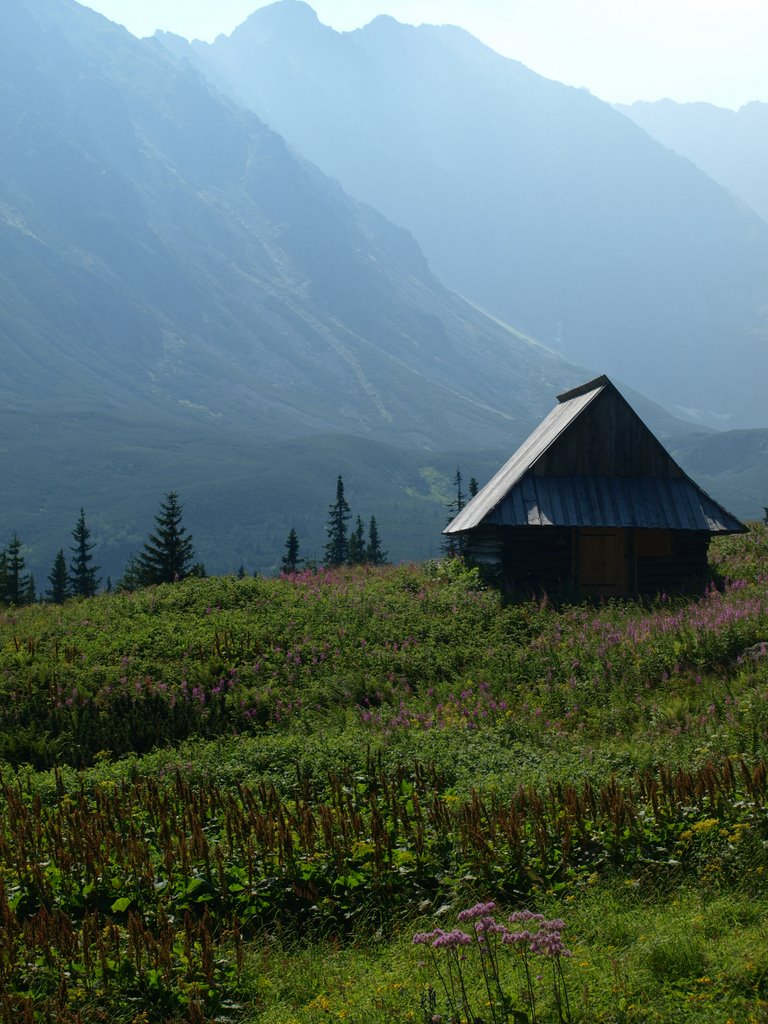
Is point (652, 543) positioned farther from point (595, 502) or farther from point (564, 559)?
point (564, 559)

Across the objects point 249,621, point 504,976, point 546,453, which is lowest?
point 504,976

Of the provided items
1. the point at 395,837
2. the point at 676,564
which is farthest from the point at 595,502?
the point at 395,837

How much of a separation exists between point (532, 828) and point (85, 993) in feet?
13.3

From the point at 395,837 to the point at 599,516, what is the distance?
17996 millimetres

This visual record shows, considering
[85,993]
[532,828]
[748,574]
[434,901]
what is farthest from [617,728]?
[748,574]

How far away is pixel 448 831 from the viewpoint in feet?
28.2

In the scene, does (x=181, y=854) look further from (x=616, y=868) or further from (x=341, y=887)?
(x=616, y=868)

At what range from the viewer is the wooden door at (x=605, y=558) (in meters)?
26.5

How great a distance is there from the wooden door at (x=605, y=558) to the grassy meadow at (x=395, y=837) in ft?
26.6

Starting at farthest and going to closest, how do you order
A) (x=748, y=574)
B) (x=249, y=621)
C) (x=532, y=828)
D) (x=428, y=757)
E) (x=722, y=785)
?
(x=748, y=574), (x=249, y=621), (x=428, y=757), (x=722, y=785), (x=532, y=828)

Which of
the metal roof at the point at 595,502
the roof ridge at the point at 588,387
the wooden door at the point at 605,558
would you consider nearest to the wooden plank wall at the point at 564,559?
the wooden door at the point at 605,558

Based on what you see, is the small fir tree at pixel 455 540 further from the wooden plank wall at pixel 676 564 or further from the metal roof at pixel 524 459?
the wooden plank wall at pixel 676 564

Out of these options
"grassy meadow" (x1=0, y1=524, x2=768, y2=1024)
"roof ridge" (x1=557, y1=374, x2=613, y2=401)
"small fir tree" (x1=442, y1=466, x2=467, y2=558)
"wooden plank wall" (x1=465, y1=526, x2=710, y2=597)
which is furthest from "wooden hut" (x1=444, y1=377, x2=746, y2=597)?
"grassy meadow" (x1=0, y1=524, x2=768, y2=1024)

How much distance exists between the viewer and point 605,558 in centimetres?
2666
